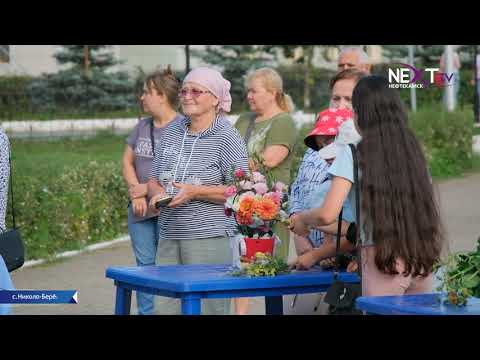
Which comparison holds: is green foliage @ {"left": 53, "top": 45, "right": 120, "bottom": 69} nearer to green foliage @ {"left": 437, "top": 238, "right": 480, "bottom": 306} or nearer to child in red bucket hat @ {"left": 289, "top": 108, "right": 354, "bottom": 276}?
child in red bucket hat @ {"left": 289, "top": 108, "right": 354, "bottom": 276}

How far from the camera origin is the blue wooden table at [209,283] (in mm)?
5043

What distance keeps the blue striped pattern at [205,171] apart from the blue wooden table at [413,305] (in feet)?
5.21

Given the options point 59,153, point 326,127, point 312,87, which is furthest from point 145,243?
point 312,87

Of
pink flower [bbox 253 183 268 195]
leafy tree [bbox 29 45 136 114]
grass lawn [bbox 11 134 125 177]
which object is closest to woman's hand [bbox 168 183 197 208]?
pink flower [bbox 253 183 268 195]

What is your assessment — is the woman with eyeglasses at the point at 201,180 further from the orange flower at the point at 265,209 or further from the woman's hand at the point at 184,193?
the orange flower at the point at 265,209

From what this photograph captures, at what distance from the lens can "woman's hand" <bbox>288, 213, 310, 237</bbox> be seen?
16.8ft

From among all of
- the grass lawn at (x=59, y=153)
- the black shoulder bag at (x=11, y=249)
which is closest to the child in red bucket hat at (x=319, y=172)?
the black shoulder bag at (x=11, y=249)

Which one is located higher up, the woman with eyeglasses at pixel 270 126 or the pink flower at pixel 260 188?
the woman with eyeglasses at pixel 270 126

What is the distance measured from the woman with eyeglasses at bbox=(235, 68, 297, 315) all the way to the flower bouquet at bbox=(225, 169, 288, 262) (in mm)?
1250

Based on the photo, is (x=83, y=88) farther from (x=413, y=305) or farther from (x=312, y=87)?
(x=413, y=305)

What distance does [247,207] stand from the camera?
5.30 meters

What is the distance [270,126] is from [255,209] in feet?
5.32
